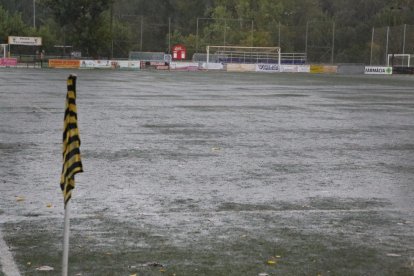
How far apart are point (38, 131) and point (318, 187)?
26.4 ft

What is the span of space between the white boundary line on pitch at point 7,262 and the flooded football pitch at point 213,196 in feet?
0.23

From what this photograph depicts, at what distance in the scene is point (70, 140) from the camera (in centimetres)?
546

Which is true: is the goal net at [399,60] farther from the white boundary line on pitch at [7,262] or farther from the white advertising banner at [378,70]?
the white boundary line on pitch at [7,262]

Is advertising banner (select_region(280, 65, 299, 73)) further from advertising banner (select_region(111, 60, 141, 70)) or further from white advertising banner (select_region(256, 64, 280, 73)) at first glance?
advertising banner (select_region(111, 60, 141, 70))

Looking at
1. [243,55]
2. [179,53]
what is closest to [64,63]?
[179,53]

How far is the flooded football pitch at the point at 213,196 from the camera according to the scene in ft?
23.0

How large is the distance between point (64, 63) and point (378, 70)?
2757 centimetres

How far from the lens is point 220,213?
29.1 ft

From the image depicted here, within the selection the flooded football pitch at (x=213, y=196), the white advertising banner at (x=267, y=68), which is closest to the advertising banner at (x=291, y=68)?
the white advertising banner at (x=267, y=68)

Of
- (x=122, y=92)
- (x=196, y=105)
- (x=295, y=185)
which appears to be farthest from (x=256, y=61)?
(x=295, y=185)

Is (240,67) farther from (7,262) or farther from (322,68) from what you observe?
(7,262)

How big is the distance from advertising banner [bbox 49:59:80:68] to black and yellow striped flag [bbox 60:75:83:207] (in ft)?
200

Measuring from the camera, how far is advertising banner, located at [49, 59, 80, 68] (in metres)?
65.3

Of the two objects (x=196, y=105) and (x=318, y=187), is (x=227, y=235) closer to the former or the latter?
(x=318, y=187)
